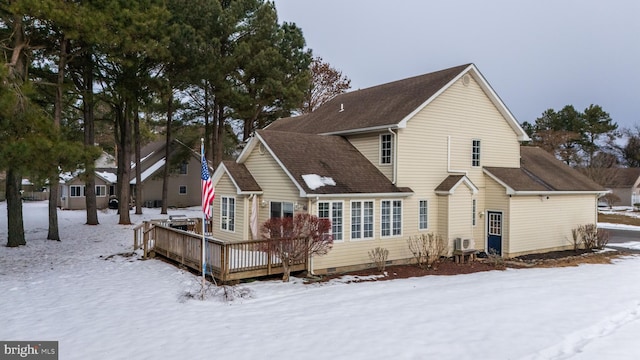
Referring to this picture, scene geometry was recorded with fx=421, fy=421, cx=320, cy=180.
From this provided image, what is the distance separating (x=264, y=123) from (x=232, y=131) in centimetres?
503

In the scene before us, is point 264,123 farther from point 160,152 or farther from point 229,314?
point 229,314

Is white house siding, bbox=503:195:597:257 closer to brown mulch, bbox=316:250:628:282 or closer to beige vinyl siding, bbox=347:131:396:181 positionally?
brown mulch, bbox=316:250:628:282

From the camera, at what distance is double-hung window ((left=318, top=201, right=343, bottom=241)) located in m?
12.5

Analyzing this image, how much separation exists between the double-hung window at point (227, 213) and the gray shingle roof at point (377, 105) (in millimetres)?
5104

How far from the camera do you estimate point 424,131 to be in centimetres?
1514

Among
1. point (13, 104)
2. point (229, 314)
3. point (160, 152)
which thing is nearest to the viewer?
point (229, 314)

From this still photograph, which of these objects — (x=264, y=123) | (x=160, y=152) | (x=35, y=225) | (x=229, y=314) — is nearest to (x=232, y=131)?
(x=264, y=123)

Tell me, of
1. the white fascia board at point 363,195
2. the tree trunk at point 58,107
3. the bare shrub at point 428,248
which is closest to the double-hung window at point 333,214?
the white fascia board at point 363,195

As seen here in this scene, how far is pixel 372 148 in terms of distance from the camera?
1547cm

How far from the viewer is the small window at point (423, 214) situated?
1495 cm

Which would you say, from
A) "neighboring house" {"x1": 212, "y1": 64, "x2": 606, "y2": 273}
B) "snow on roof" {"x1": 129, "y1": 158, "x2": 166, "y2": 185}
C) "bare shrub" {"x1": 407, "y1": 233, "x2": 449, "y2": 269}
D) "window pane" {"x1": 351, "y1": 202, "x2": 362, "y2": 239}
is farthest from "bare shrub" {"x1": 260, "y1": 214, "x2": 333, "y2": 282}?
"snow on roof" {"x1": 129, "y1": 158, "x2": 166, "y2": 185}

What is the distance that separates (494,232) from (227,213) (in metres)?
10.2

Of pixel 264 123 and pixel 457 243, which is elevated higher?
pixel 264 123

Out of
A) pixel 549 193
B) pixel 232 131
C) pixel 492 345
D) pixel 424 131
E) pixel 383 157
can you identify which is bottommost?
pixel 492 345
